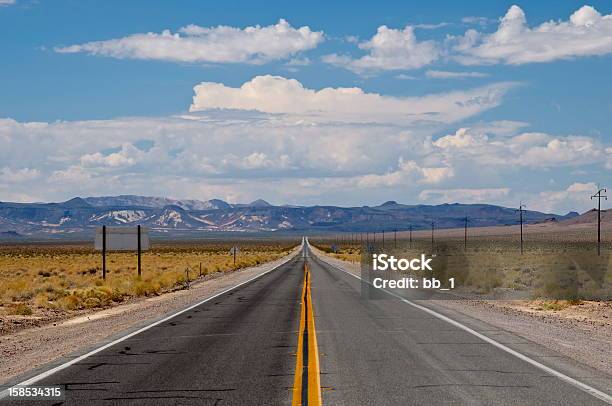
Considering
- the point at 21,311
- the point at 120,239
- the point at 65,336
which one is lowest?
the point at 21,311

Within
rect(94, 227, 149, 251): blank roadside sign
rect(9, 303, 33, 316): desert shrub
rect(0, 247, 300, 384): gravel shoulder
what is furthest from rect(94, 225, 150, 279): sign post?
rect(9, 303, 33, 316): desert shrub

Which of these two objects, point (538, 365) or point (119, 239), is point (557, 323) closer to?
point (538, 365)

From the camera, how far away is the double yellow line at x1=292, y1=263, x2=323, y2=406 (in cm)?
976

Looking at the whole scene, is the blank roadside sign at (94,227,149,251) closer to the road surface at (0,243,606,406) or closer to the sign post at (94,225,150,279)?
the sign post at (94,225,150,279)

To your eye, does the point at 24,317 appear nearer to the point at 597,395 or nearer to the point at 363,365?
the point at 363,365

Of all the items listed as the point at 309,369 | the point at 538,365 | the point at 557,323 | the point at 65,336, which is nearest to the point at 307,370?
the point at 309,369

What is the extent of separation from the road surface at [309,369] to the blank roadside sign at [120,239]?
896 inches

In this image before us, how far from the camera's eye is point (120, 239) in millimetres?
43031

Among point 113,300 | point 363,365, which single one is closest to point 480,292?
point 113,300

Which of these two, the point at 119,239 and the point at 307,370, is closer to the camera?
the point at 307,370

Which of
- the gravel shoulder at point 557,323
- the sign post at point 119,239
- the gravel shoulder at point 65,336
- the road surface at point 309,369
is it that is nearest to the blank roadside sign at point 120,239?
the sign post at point 119,239

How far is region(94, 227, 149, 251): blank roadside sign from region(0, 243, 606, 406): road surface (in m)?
22.8

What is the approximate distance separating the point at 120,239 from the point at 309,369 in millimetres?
32776

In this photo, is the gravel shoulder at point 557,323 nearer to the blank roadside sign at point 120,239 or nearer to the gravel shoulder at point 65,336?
the gravel shoulder at point 65,336
